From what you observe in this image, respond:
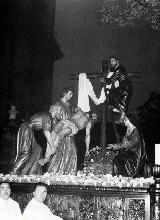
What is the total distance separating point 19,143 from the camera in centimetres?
762

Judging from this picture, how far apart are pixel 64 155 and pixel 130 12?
25.3ft

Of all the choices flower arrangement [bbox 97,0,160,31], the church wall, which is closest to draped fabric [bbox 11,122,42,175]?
flower arrangement [bbox 97,0,160,31]

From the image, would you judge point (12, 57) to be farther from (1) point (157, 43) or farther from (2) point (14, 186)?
(2) point (14, 186)

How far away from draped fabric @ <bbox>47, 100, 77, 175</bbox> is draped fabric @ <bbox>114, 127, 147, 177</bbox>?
1036mm

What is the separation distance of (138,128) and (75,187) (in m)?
2.25

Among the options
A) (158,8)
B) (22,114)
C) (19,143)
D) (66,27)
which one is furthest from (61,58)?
(19,143)

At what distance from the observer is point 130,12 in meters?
13.5

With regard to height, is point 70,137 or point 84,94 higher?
point 84,94

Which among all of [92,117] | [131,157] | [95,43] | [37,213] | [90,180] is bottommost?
[37,213]

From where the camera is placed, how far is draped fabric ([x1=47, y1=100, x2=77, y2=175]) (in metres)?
7.72

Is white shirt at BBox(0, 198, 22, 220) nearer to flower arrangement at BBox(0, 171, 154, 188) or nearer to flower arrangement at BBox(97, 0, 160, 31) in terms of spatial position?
Result: flower arrangement at BBox(0, 171, 154, 188)

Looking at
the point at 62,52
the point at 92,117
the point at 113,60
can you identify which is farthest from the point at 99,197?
the point at 62,52

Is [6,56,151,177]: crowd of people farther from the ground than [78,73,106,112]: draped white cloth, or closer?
closer

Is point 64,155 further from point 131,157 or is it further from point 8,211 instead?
point 8,211
